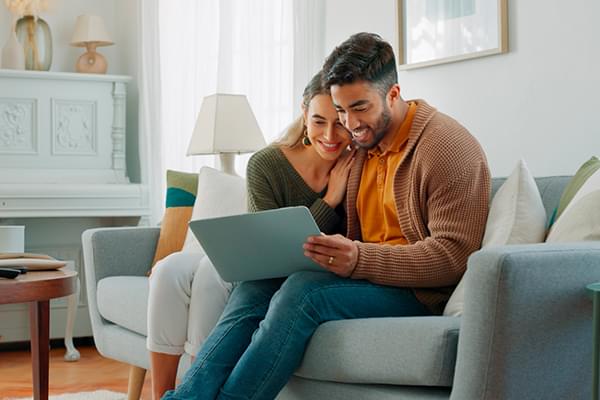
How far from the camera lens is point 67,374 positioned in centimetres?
414

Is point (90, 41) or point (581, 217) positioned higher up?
point (90, 41)

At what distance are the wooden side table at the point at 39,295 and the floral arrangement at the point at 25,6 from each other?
227cm

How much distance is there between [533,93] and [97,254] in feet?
5.41

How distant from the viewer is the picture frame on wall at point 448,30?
10.4 feet

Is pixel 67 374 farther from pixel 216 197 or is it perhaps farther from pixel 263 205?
pixel 263 205

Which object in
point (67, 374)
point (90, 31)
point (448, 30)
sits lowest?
point (67, 374)

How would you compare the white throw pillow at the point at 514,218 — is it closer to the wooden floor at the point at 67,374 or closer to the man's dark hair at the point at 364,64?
the man's dark hair at the point at 364,64

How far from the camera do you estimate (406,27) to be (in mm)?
3623

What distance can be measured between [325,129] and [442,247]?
551 millimetres

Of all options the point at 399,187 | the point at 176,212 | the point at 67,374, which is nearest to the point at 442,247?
the point at 399,187

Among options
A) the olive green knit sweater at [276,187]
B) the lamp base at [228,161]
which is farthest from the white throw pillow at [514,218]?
the lamp base at [228,161]

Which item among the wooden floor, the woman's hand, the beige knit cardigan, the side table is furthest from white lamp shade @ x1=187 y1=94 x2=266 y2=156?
the side table

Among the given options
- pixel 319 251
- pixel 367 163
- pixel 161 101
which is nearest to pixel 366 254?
pixel 319 251

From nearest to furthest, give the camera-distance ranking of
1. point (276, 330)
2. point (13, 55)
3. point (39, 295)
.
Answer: point (276, 330) → point (39, 295) → point (13, 55)
